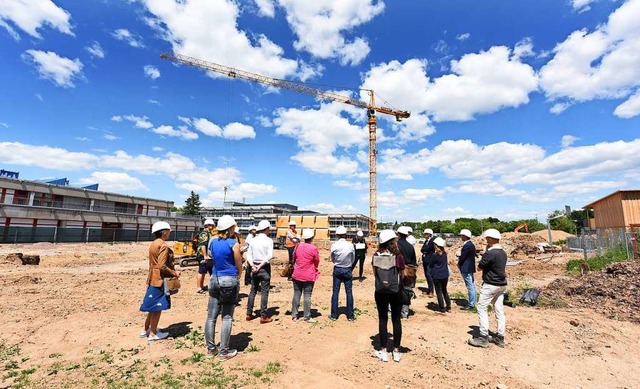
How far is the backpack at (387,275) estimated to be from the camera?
15.8ft

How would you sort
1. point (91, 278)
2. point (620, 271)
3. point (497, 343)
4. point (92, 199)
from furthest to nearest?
point (92, 199)
point (91, 278)
point (620, 271)
point (497, 343)

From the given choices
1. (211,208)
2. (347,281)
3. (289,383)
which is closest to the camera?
(289,383)

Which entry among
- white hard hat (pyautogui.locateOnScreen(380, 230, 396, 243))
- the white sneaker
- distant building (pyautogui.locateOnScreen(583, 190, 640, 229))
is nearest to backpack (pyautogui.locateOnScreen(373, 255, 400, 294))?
white hard hat (pyautogui.locateOnScreen(380, 230, 396, 243))

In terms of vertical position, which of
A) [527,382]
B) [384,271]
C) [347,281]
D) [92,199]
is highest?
[92,199]

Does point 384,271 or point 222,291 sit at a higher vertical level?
point 384,271

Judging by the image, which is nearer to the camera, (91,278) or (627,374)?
(627,374)

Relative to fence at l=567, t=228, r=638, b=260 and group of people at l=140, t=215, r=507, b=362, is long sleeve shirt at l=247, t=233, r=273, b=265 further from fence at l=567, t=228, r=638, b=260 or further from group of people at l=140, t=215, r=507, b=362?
fence at l=567, t=228, r=638, b=260

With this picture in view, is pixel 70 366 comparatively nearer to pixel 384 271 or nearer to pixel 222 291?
pixel 222 291

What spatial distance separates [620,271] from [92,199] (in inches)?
2130

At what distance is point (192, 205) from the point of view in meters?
90.1

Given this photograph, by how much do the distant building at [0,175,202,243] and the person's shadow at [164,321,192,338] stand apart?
35592mm

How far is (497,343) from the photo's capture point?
573 cm

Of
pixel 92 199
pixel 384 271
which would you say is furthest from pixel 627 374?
pixel 92 199

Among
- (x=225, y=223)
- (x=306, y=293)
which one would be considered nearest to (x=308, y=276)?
(x=306, y=293)
